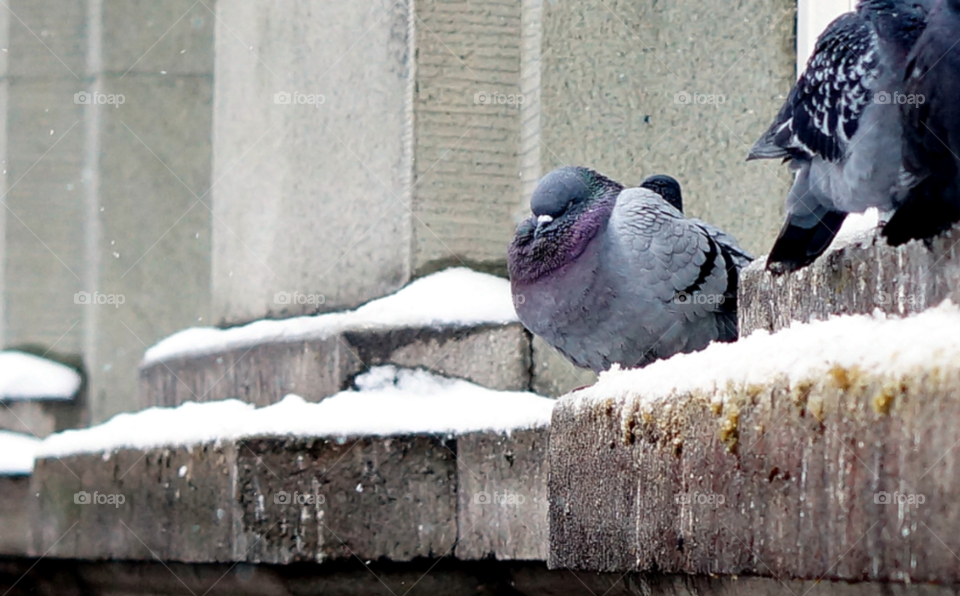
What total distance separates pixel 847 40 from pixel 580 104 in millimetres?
1840

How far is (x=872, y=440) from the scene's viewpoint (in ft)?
4.35

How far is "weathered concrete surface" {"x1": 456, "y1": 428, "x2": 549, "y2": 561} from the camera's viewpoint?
3.17 metres

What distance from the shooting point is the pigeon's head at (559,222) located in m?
3.15

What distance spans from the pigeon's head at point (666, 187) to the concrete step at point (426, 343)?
21.1 inches

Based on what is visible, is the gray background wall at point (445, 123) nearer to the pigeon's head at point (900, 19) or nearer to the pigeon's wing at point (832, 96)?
the pigeon's wing at point (832, 96)

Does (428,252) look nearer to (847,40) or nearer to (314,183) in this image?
(314,183)

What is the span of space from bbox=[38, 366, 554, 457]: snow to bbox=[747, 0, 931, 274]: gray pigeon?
135 cm

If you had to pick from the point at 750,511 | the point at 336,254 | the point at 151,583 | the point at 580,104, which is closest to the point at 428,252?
the point at 336,254
